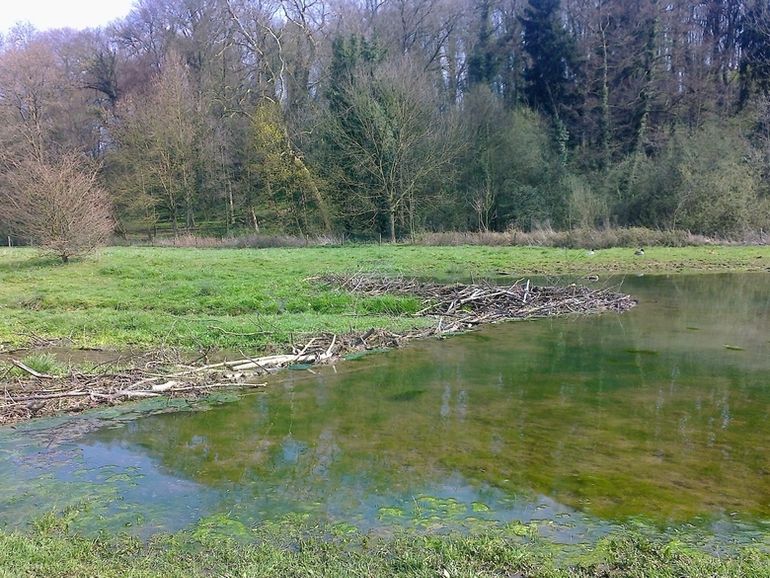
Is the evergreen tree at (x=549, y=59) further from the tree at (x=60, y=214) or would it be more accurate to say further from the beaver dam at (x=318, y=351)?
the tree at (x=60, y=214)

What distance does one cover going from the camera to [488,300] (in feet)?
55.7

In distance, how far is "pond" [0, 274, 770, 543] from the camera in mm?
5945

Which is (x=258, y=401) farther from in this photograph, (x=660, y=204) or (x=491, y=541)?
(x=660, y=204)

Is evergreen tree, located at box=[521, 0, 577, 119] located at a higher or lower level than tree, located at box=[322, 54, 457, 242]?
higher

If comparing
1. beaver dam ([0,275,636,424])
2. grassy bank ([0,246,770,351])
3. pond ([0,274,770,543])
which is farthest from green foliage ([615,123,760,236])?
pond ([0,274,770,543])

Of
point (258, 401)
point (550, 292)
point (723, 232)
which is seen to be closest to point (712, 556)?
point (258, 401)

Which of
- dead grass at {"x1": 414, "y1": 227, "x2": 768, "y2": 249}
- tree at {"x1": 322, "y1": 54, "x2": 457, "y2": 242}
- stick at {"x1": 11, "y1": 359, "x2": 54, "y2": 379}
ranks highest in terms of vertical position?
tree at {"x1": 322, "y1": 54, "x2": 457, "y2": 242}

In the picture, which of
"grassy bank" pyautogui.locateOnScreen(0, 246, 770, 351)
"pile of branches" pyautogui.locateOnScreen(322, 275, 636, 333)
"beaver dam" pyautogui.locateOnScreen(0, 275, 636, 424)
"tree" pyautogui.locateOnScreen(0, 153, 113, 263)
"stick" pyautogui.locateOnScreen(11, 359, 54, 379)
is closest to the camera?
"beaver dam" pyautogui.locateOnScreen(0, 275, 636, 424)

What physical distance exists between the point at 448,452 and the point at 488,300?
9.80 meters

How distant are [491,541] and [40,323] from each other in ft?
41.4

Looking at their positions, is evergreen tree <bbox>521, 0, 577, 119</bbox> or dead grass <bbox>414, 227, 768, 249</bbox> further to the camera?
evergreen tree <bbox>521, 0, 577, 119</bbox>

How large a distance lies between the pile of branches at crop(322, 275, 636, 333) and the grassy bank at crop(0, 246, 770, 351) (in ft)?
2.50

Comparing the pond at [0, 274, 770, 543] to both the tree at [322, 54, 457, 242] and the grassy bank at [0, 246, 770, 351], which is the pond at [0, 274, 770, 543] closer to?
the grassy bank at [0, 246, 770, 351]

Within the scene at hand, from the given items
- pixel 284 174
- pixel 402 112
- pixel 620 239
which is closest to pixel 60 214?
pixel 284 174
